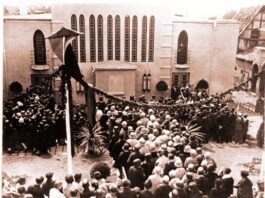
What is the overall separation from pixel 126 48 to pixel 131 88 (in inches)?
32.0

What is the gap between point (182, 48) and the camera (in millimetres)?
6113

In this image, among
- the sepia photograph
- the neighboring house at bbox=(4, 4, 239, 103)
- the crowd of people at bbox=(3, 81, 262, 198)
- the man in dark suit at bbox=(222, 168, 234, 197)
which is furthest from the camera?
the neighboring house at bbox=(4, 4, 239, 103)

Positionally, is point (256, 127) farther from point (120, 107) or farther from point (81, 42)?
point (81, 42)

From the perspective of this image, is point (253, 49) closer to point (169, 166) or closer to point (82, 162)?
point (169, 166)

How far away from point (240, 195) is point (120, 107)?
2.86 meters

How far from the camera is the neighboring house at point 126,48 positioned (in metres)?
5.44

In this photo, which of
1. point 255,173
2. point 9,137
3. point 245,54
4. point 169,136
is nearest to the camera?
point 169,136

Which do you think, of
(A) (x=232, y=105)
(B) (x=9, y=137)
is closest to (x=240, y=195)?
(A) (x=232, y=105)

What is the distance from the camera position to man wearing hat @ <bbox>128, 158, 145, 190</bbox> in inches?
167

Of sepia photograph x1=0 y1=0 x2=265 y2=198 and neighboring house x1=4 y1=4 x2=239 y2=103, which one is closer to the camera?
sepia photograph x1=0 y1=0 x2=265 y2=198

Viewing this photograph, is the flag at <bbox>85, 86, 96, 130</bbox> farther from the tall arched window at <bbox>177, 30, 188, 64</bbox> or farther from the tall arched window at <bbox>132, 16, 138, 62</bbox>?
the tall arched window at <bbox>177, 30, 188, 64</bbox>

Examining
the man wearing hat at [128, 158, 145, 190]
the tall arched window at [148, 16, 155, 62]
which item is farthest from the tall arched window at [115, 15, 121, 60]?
the man wearing hat at [128, 158, 145, 190]

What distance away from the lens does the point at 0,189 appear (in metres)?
3.87

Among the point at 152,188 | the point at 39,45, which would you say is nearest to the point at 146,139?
the point at 152,188
